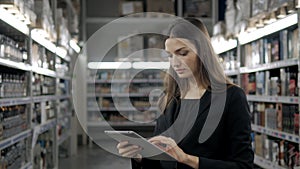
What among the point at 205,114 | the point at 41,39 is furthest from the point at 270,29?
the point at 205,114

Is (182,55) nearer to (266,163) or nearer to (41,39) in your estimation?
(266,163)

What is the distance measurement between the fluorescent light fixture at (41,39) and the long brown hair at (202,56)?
2.90 m

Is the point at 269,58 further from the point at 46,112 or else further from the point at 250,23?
the point at 46,112

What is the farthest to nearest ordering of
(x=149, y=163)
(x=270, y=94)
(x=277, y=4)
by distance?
(x=270, y=94) < (x=277, y=4) < (x=149, y=163)

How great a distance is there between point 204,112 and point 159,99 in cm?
25

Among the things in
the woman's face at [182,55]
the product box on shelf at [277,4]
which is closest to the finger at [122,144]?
the woman's face at [182,55]

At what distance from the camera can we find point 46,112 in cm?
502

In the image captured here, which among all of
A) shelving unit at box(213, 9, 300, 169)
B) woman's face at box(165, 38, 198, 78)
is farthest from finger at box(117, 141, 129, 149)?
shelving unit at box(213, 9, 300, 169)

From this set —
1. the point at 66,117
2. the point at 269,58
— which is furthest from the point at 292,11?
the point at 66,117

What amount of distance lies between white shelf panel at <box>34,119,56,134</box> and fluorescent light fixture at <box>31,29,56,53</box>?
0.90 metres

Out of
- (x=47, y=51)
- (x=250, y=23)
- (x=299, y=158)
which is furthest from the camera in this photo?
(x=47, y=51)

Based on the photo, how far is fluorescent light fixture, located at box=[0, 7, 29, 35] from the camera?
2893 millimetres

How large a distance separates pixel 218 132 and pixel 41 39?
3534 millimetres

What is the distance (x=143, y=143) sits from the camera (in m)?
1.19
